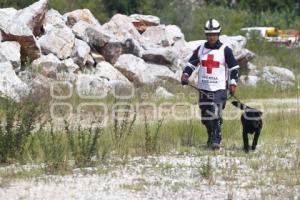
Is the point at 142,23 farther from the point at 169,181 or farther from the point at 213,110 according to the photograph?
the point at 169,181

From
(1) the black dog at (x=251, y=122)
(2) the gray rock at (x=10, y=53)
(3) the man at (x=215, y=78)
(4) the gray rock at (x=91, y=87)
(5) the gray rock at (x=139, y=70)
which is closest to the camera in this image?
(1) the black dog at (x=251, y=122)

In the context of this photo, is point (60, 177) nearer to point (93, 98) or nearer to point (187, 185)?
Answer: point (187, 185)

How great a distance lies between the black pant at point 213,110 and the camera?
441 inches

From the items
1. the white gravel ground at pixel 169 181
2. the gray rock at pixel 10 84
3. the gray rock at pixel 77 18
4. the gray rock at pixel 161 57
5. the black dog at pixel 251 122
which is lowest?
the white gravel ground at pixel 169 181

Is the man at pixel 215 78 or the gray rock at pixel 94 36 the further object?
the gray rock at pixel 94 36

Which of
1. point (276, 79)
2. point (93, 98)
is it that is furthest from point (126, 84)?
point (276, 79)

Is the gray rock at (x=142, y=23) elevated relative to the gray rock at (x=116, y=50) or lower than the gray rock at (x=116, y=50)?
elevated

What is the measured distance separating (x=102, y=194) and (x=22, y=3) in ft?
80.0

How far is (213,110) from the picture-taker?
1123cm

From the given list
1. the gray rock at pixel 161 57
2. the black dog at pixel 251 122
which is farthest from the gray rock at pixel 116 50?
the black dog at pixel 251 122

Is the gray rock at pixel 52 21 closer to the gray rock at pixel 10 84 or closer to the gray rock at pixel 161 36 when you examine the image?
the gray rock at pixel 161 36

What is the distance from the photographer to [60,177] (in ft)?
29.8

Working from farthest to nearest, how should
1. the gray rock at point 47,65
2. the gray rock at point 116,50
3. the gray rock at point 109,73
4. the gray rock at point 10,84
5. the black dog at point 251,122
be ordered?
the gray rock at point 116,50 → the gray rock at point 109,73 → the gray rock at point 47,65 → the gray rock at point 10,84 → the black dog at point 251,122

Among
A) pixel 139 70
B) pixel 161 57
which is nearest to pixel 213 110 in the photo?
pixel 139 70
